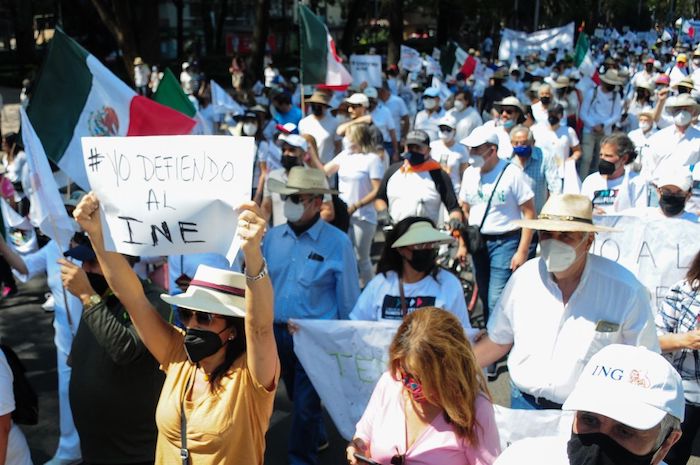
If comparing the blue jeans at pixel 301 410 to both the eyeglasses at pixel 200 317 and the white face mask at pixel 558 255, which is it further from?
the white face mask at pixel 558 255

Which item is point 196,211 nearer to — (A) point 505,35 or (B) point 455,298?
(B) point 455,298


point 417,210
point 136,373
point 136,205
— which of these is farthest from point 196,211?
point 417,210

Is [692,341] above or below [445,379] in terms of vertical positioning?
below

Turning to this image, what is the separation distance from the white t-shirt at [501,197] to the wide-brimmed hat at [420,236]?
70.8 inches

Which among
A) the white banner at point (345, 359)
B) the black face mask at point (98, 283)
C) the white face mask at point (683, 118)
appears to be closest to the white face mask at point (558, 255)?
the white banner at point (345, 359)

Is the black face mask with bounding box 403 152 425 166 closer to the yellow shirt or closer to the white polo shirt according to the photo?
the white polo shirt

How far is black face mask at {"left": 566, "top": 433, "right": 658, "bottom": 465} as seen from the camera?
216cm

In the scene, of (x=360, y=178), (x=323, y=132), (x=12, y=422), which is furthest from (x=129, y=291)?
(x=323, y=132)

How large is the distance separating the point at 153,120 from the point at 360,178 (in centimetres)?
233

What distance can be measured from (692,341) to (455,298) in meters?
1.19

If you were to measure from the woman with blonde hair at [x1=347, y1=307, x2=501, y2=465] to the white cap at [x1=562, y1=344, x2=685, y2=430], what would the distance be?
750 millimetres

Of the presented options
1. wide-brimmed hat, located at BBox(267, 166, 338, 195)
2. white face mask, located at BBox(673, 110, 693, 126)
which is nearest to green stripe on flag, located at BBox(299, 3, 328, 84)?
white face mask, located at BBox(673, 110, 693, 126)

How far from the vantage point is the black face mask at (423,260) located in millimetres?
4492

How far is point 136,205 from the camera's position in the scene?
329cm
